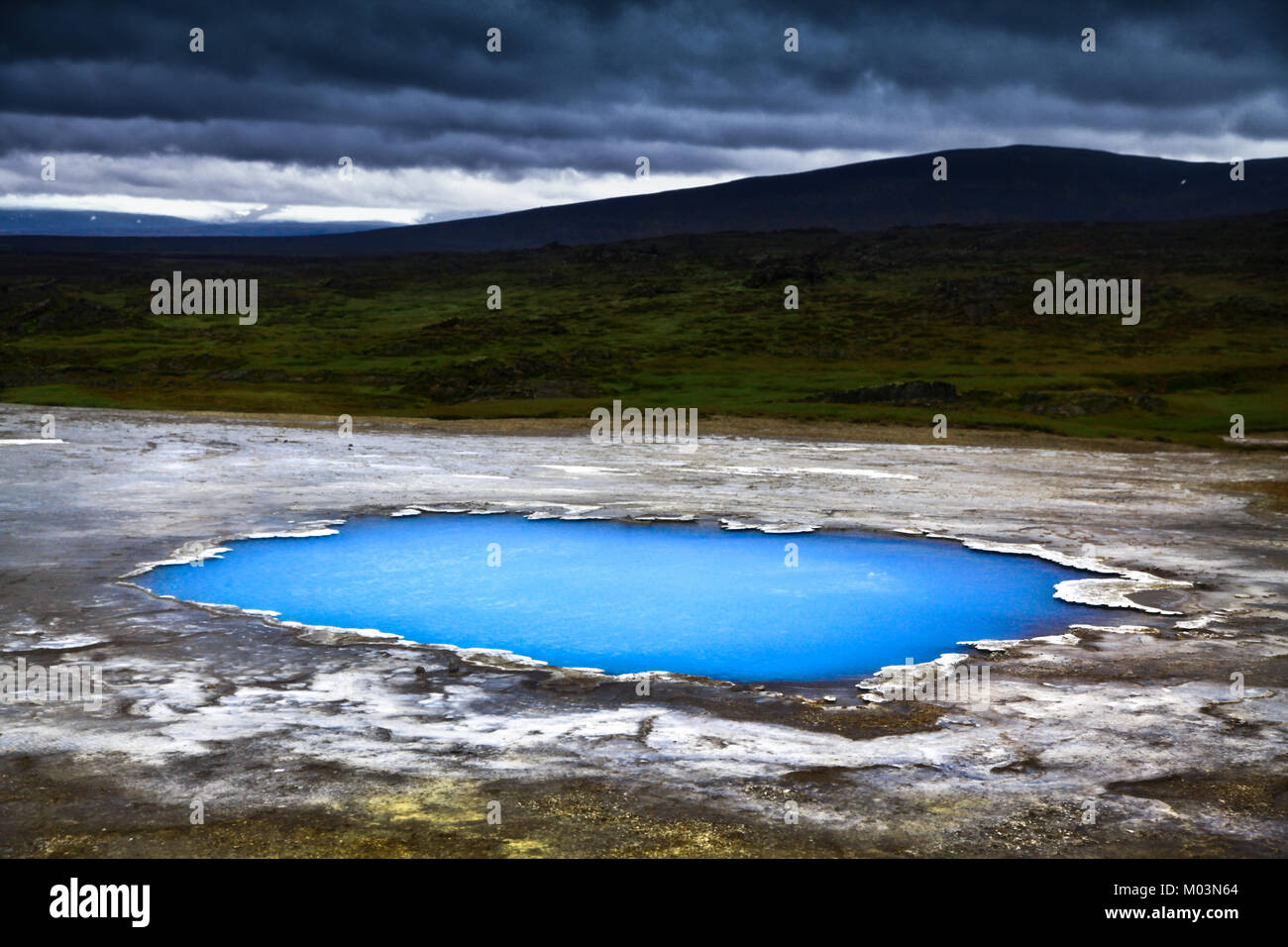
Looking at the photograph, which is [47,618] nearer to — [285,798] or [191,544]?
[191,544]

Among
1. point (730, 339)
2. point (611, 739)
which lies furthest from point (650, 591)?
point (730, 339)

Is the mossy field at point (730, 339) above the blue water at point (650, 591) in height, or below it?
above

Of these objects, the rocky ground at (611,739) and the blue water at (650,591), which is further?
the blue water at (650,591)

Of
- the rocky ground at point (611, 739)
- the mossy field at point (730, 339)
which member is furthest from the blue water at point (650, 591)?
the mossy field at point (730, 339)

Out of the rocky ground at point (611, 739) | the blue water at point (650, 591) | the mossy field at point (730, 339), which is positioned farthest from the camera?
the mossy field at point (730, 339)

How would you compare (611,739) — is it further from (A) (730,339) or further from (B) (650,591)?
(A) (730,339)

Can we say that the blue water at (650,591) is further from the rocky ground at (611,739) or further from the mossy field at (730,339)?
the mossy field at (730,339)

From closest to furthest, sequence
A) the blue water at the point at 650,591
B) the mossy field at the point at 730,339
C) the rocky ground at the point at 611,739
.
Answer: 1. the rocky ground at the point at 611,739
2. the blue water at the point at 650,591
3. the mossy field at the point at 730,339

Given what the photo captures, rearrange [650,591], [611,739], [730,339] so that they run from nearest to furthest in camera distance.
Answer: [611,739], [650,591], [730,339]
